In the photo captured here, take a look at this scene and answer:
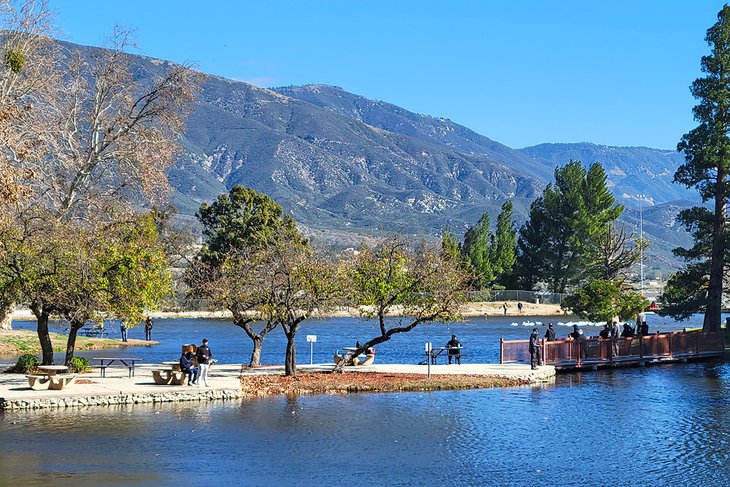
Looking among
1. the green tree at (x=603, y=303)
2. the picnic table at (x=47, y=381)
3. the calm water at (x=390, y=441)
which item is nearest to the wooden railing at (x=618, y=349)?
the green tree at (x=603, y=303)

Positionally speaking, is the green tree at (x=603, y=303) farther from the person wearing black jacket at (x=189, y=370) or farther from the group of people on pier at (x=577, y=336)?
the person wearing black jacket at (x=189, y=370)

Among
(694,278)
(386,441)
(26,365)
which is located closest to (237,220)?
(694,278)

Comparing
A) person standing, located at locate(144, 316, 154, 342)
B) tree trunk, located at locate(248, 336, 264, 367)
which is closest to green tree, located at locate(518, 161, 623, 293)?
person standing, located at locate(144, 316, 154, 342)

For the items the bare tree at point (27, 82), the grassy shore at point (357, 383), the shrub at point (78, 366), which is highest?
the bare tree at point (27, 82)

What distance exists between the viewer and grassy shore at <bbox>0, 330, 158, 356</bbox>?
58938 millimetres

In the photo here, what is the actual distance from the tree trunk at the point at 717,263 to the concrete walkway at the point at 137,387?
22.4 m

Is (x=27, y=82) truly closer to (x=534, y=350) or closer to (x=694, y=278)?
(x=534, y=350)

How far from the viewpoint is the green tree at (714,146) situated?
203ft

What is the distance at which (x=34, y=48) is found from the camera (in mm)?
38281

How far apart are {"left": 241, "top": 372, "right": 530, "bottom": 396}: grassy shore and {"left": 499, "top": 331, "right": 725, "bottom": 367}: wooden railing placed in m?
6.46

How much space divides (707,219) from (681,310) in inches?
247

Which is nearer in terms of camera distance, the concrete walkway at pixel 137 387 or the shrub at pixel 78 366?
the concrete walkway at pixel 137 387

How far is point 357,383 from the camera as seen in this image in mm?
38312

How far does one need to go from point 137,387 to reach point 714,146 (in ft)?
139
